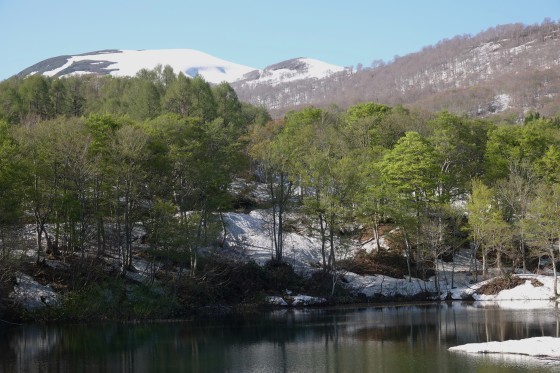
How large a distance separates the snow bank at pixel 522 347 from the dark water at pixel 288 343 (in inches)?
38.6

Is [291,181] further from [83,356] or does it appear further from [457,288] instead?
[83,356]

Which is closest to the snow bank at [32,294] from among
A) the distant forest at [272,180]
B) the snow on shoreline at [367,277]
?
the distant forest at [272,180]

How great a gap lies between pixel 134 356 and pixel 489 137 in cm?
5357

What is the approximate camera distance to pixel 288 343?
113 ft

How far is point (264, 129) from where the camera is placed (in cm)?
8438

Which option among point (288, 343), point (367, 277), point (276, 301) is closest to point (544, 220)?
point (367, 277)

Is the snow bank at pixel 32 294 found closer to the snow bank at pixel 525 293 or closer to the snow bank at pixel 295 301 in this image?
the snow bank at pixel 295 301

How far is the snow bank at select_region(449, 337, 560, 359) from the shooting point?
28078mm

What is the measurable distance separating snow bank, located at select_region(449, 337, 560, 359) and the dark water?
3.21 ft

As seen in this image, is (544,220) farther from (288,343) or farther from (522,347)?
(288,343)

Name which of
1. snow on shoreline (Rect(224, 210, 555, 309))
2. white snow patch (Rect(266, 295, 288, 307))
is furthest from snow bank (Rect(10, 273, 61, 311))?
snow on shoreline (Rect(224, 210, 555, 309))

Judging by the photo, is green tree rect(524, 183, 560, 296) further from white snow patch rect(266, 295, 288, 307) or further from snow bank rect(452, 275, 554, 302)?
white snow patch rect(266, 295, 288, 307)

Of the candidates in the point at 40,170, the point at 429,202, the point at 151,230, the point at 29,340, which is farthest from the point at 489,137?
the point at 29,340

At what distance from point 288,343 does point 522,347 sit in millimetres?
12039
